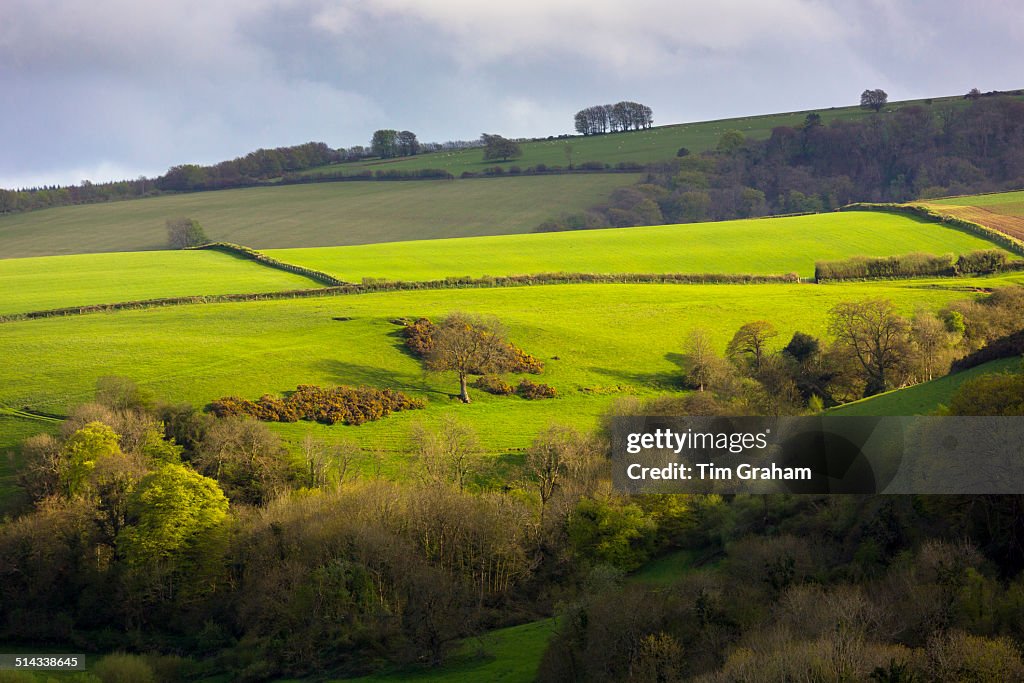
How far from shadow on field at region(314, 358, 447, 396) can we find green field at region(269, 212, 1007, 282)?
24097mm

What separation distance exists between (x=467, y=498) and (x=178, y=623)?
47.4ft

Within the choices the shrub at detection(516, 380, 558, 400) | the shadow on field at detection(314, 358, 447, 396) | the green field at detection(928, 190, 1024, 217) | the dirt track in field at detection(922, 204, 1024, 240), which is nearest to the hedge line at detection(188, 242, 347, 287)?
the shadow on field at detection(314, 358, 447, 396)

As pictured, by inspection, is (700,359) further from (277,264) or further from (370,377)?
(277,264)

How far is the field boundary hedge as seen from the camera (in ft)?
311

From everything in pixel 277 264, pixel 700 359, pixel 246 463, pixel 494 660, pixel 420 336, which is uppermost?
pixel 277 264

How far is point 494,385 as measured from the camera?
64625 millimetres

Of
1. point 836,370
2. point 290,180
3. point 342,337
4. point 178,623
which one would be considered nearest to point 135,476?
point 178,623

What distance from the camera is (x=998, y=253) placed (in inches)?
3524

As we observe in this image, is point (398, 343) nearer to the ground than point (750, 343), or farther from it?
farther from it

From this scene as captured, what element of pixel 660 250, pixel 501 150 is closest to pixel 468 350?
pixel 660 250

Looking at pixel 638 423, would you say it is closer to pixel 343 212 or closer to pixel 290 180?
pixel 343 212

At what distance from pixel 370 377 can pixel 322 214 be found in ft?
291

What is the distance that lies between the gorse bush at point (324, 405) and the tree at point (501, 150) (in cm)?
12664

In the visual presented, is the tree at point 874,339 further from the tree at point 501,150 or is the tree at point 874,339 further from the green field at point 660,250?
the tree at point 501,150
